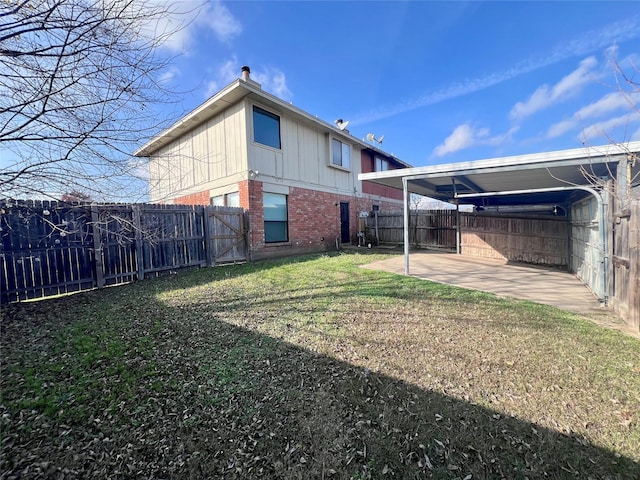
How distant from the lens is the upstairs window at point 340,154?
13125mm

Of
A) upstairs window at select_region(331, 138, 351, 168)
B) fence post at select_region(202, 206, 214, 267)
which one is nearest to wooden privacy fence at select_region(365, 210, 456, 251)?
upstairs window at select_region(331, 138, 351, 168)

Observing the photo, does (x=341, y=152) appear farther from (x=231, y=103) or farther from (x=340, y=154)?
(x=231, y=103)

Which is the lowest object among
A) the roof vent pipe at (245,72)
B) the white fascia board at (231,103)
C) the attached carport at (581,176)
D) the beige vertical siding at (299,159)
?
the attached carport at (581,176)

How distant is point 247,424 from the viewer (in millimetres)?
2053

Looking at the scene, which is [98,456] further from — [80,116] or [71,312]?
[71,312]

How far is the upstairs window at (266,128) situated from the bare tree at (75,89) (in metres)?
6.52

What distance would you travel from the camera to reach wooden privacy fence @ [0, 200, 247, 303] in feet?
16.7

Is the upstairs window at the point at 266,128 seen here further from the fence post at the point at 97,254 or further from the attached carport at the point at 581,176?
the fence post at the point at 97,254

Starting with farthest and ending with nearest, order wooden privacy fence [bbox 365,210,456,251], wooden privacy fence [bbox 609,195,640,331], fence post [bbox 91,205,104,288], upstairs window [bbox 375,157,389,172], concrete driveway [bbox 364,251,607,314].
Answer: upstairs window [bbox 375,157,389,172], wooden privacy fence [bbox 365,210,456,251], fence post [bbox 91,205,104,288], concrete driveway [bbox 364,251,607,314], wooden privacy fence [bbox 609,195,640,331]

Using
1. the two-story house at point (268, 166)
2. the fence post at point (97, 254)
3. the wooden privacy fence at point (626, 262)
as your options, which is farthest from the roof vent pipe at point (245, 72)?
the wooden privacy fence at point (626, 262)

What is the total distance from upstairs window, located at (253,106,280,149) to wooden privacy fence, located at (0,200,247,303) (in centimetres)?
290

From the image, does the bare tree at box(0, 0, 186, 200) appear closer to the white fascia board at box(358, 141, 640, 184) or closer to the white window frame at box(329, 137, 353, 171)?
the white fascia board at box(358, 141, 640, 184)

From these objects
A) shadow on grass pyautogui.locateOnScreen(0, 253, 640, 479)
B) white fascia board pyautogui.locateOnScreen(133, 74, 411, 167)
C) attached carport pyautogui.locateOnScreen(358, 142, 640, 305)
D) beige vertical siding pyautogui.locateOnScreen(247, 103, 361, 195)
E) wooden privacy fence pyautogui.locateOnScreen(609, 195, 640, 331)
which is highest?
white fascia board pyautogui.locateOnScreen(133, 74, 411, 167)

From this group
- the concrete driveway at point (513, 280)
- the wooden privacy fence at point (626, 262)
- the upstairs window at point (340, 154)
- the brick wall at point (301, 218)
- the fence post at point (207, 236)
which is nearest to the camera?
the wooden privacy fence at point (626, 262)
